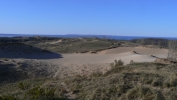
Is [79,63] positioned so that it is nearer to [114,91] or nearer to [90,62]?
[90,62]

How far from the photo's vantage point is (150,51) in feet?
115

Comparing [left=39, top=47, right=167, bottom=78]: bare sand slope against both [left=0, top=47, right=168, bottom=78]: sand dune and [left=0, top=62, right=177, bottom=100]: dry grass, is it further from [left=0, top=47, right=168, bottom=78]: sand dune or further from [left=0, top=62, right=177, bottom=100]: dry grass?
[left=0, top=62, right=177, bottom=100]: dry grass

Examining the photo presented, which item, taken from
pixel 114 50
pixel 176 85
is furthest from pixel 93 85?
pixel 114 50

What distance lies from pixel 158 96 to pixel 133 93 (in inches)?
29.5

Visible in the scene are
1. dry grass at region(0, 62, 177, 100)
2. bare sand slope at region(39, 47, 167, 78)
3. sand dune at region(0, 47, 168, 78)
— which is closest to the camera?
dry grass at region(0, 62, 177, 100)

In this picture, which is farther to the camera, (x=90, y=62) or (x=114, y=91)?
(x=90, y=62)

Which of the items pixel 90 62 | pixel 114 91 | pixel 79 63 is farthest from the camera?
pixel 90 62

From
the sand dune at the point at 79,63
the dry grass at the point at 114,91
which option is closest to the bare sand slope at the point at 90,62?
the sand dune at the point at 79,63

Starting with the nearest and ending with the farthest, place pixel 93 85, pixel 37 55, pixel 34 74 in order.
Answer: pixel 93 85
pixel 34 74
pixel 37 55

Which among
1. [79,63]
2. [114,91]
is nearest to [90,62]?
[79,63]

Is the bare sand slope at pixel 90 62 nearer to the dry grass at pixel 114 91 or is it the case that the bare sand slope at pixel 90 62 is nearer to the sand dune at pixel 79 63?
the sand dune at pixel 79 63

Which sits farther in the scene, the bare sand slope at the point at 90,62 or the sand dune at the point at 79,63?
the bare sand slope at the point at 90,62

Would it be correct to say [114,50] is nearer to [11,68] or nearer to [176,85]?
[11,68]

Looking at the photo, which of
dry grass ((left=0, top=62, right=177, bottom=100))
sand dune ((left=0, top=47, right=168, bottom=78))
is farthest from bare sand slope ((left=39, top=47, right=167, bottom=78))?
dry grass ((left=0, top=62, right=177, bottom=100))
